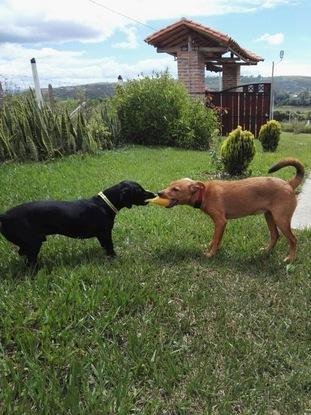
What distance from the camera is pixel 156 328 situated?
318 cm

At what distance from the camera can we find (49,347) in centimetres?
286

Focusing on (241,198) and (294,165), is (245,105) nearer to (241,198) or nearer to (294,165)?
(294,165)

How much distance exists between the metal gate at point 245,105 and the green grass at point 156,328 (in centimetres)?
1347

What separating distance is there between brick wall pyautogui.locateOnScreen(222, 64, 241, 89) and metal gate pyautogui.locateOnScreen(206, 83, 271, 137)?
4412mm

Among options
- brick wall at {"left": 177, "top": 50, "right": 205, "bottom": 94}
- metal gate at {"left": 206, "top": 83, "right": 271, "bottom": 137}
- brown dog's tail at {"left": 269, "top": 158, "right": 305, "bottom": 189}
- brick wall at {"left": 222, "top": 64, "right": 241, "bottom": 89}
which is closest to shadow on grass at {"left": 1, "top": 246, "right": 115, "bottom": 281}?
brown dog's tail at {"left": 269, "top": 158, "right": 305, "bottom": 189}

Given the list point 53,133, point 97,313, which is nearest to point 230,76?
point 53,133

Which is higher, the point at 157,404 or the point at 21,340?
the point at 21,340

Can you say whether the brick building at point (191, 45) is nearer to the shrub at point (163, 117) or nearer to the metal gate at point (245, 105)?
the metal gate at point (245, 105)

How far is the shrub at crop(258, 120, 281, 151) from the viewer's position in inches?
515

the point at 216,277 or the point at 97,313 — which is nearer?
the point at 97,313

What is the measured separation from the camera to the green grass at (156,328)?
2590 millimetres

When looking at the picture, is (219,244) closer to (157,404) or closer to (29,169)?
(157,404)

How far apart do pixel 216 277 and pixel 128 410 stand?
188cm

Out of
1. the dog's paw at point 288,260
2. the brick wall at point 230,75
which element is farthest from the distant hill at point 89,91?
the dog's paw at point 288,260
